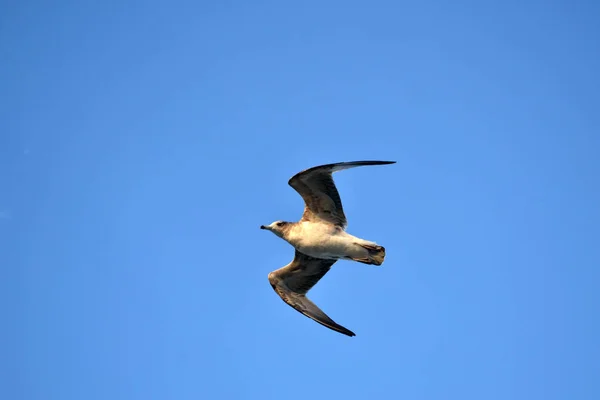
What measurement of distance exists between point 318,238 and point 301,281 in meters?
2.27

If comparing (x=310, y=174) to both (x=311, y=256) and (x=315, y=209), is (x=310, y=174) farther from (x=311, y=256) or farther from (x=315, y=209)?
(x=311, y=256)

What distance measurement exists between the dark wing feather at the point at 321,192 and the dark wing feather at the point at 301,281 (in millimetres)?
1621

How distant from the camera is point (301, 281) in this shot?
70.4 feet

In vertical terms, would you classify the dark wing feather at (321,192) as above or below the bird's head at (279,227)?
above

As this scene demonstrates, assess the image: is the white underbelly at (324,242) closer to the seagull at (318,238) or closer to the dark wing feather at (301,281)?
the seagull at (318,238)

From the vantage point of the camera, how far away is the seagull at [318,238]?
19203mm

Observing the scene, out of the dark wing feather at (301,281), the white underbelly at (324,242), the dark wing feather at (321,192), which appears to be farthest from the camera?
the dark wing feather at (301,281)

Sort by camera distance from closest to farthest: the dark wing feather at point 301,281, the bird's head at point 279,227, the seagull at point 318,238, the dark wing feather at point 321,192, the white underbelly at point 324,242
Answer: the dark wing feather at point 321,192 < the seagull at point 318,238 < the white underbelly at point 324,242 < the bird's head at point 279,227 < the dark wing feather at point 301,281

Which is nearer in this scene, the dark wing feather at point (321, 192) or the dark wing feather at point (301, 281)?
the dark wing feather at point (321, 192)

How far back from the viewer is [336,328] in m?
20.4

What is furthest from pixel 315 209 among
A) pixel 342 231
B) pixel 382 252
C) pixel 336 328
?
pixel 336 328

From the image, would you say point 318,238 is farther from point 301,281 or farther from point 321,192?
point 301,281

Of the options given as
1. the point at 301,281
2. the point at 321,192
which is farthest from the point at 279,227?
the point at 301,281

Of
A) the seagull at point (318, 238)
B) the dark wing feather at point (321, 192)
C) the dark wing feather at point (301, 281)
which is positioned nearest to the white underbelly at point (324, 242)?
the seagull at point (318, 238)
